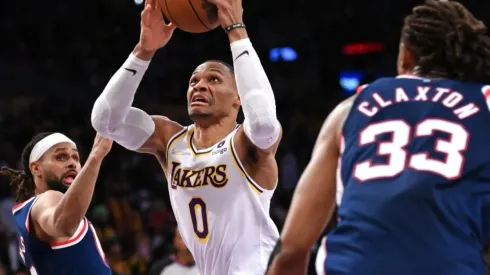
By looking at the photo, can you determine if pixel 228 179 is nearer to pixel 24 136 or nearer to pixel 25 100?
pixel 24 136

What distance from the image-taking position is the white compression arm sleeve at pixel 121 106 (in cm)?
432

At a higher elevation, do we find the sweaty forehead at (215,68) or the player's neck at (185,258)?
the sweaty forehead at (215,68)

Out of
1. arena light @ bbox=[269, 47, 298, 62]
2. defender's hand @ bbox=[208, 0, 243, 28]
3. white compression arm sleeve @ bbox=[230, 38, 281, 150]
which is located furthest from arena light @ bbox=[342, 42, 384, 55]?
white compression arm sleeve @ bbox=[230, 38, 281, 150]

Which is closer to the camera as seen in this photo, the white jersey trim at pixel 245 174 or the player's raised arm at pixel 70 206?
the white jersey trim at pixel 245 174

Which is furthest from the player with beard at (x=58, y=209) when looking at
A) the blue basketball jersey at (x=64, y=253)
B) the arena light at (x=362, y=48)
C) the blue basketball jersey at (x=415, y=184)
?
the arena light at (x=362, y=48)

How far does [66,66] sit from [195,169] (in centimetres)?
1147

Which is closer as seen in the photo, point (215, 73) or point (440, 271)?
point (440, 271)

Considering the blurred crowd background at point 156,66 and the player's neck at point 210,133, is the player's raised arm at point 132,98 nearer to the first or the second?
the player's neck at point 210,133

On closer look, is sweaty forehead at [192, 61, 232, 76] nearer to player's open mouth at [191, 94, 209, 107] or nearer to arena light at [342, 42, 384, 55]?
player's open mouth at [191, 94, 209, 107]

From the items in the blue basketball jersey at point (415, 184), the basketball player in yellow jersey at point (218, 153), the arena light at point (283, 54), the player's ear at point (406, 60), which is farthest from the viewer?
the arena light at point (283, 54)

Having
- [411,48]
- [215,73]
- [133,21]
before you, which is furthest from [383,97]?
[133,21]

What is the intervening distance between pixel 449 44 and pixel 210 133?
2.13 meters

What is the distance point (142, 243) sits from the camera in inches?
442

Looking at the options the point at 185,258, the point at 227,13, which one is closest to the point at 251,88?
the point at 227,13
